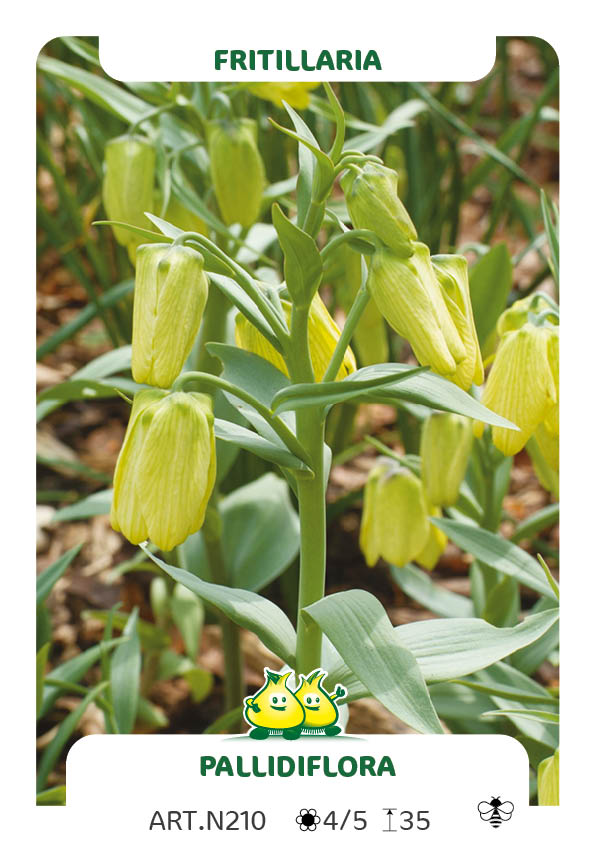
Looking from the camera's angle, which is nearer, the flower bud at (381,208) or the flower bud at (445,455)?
the flower bud at (381,208)

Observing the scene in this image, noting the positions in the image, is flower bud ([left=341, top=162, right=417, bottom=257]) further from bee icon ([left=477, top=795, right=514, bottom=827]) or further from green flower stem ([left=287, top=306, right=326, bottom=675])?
bee icon ([left=477, top=795, right=514, bottom=827])

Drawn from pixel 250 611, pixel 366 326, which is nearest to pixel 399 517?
pixel 366 326

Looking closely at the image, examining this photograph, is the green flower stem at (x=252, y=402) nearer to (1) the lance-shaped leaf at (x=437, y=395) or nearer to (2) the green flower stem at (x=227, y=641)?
(1) the lance-shaped leaf at (x=437, y=395)

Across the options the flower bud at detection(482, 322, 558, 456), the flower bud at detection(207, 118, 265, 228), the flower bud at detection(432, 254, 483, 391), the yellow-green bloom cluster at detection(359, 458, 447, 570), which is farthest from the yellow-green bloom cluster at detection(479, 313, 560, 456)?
the flower bud at detection(207, 118, 265, 228)

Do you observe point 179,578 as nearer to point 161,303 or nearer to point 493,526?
point 161,303

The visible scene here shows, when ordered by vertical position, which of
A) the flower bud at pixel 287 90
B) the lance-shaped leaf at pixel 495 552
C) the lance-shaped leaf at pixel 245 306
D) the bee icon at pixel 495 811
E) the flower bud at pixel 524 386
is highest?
the flower bud at pixel 287 90

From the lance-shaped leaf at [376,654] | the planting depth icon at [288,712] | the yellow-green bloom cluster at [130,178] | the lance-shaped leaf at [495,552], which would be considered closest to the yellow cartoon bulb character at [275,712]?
the planting depth icon at [288,712]
